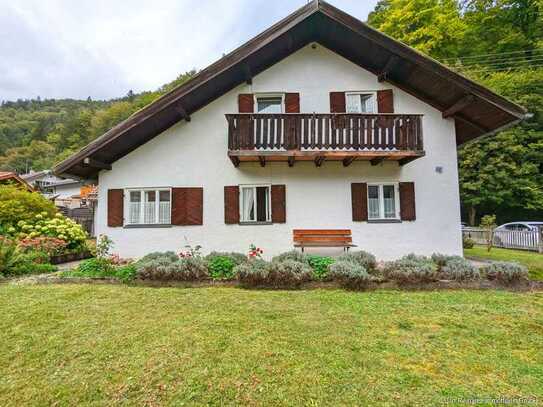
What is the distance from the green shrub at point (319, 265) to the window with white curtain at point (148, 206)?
466cm

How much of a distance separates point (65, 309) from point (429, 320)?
6110mm

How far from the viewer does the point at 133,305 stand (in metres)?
4.76

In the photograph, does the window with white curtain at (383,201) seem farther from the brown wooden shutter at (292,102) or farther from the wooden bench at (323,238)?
the brown wooden shutter at (292,102)

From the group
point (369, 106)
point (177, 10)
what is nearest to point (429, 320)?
point (369, 106)

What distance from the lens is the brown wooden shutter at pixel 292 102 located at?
831cm

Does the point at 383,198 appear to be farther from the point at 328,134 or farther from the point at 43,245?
the point at 43,245

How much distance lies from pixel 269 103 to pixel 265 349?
295 inches

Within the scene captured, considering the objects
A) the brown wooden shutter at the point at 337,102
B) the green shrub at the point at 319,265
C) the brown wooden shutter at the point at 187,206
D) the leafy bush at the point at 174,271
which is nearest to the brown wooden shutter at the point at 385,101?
the brown wooden shutter at the point at 337,102

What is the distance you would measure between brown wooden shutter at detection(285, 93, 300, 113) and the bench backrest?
12.5ft

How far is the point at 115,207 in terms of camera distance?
820cm

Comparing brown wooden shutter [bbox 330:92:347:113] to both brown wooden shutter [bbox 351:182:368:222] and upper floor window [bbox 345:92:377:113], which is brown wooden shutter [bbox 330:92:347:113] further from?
brown wooden shutter [bbox 351:182:368:222]

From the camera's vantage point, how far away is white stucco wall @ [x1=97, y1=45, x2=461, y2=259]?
317 inches

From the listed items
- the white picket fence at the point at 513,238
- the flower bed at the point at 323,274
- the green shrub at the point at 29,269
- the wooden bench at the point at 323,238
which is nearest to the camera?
the flower bed at the point at 323,274

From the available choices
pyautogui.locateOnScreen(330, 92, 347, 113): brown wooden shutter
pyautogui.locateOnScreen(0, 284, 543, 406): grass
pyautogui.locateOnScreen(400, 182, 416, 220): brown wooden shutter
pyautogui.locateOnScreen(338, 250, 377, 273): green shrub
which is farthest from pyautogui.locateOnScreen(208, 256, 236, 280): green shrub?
pyautogui.locateOnScreen(330, 92, 347, 113): brown wooden shutter
